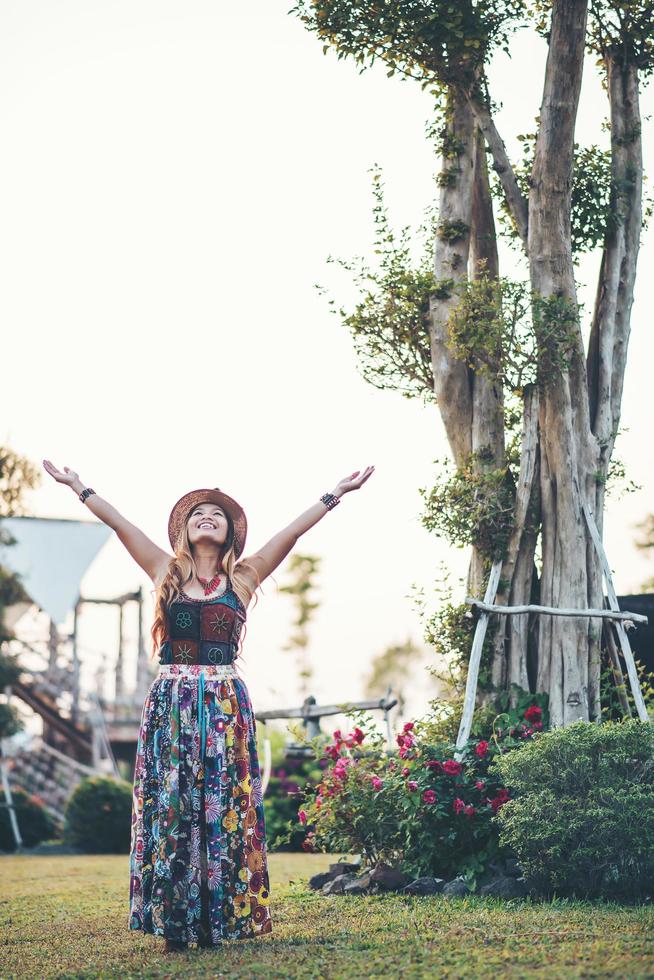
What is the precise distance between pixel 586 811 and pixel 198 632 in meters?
2.16

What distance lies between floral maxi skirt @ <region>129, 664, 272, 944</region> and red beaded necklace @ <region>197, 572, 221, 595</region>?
37cm

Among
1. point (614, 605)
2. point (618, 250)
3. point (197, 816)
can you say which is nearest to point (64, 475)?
point (197, 816)

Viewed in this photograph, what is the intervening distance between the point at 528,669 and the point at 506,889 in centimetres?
196

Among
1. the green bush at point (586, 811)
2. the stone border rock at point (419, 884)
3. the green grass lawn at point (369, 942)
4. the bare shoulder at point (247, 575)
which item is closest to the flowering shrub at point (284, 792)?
the stone border rock at point (419, 884)

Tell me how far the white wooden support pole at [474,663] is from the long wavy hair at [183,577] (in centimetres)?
236

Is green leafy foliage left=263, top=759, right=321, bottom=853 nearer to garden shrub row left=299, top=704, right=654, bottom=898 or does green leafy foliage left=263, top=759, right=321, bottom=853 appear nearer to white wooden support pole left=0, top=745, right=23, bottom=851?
white wooden support pole left=0, top=745, right=23, bottom=851

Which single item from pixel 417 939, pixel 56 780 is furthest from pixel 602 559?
pixel 56 780

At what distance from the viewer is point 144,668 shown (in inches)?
868

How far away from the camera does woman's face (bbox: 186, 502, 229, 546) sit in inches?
224

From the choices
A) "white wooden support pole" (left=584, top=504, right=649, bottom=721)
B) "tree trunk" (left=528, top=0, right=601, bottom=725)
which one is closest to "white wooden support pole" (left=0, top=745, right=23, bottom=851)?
"tree trunk" (left=528, top=0, right=601, bottom=725)

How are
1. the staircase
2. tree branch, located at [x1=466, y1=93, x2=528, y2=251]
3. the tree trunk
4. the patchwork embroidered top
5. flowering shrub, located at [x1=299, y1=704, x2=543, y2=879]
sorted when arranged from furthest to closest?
the staircase, tree branch, located at [x1=466, y1=93, x2=528, y2=251], the tree trunk, flowering shrub, located at [x1=299, y1=704, x2=543, y2=879], the patchwork embroidered top

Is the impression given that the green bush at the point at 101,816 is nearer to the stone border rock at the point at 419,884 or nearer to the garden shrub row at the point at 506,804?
the garden shrub row at the point at 506,804

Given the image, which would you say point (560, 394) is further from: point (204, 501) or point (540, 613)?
point (204, 501)

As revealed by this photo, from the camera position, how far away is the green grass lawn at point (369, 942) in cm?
464
